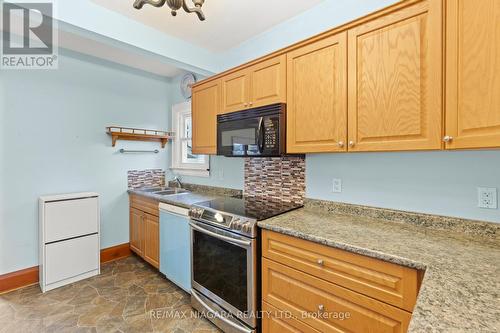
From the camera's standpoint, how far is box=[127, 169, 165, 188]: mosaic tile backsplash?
10.8 ft

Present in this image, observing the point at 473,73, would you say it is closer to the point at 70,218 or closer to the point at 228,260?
the point at 228,260

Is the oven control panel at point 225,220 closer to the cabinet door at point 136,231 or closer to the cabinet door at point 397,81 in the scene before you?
the cabinet door at point 397,81

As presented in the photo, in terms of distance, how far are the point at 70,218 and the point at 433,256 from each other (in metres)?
3.12

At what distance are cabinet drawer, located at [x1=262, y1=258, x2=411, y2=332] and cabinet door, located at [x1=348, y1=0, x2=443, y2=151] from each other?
2.75ft

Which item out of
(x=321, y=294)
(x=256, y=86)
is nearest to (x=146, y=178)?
(x=256, y=86)

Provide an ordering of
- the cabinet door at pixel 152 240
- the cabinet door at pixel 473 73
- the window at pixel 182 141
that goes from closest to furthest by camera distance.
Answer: the cabinet door at pixel 473 73
the cabinet door at pixel 152 240
the window at pixel 182 141

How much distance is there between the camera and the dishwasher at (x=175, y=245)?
7.30 feet

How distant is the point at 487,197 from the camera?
4.36ft

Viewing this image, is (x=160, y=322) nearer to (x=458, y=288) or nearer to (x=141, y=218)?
(x=141, y=218)

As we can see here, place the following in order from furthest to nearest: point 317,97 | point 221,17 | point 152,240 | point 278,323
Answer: point 152,240 < point 221,17 < point 317,97 < point 278,323

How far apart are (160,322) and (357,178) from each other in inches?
78.1

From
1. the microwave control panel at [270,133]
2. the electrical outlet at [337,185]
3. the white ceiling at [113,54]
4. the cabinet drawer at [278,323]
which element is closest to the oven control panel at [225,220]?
the cabinet drawer at [278,323]

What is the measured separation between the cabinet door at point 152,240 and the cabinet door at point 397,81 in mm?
2218

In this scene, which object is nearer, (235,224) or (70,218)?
(235,224)
